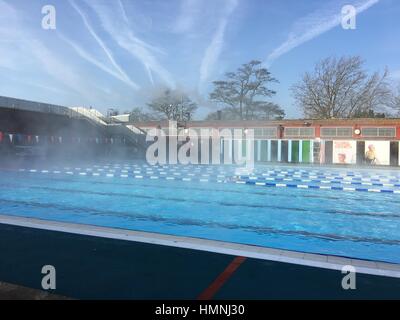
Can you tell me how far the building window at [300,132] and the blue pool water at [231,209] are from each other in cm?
1396

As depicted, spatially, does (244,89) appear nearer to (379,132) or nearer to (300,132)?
(300,132)

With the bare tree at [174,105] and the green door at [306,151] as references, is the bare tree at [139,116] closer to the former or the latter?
the bare tree at [174,105]

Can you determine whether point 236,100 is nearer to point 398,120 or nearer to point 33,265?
point 398,120

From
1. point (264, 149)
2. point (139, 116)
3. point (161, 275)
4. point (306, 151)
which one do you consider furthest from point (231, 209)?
point (139, 116)

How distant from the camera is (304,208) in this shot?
27.5ft

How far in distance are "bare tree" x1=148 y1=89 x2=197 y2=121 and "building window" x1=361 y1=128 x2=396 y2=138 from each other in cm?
1846

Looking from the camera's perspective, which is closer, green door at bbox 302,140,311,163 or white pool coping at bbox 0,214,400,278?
white pool coping at bbox 0,214,400,278

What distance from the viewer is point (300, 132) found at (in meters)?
26.4

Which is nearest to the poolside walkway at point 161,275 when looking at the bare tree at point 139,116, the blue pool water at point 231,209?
the blue pool water at point 231,209

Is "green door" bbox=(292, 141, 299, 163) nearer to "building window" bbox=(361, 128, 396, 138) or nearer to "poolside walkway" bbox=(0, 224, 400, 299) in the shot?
"building window" bbox=(361, 128, 396, 138)

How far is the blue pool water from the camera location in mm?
5805

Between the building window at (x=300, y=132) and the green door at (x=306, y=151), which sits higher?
the building window at (x=300, y=132)

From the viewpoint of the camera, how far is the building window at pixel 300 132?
2605cm

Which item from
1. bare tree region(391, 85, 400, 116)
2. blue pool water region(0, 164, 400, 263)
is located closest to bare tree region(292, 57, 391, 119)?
bare tree region(391, 85, 400, 116)
